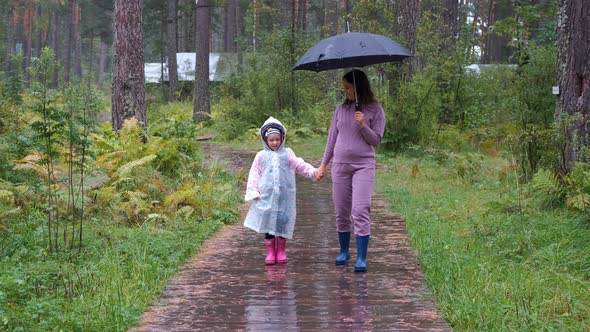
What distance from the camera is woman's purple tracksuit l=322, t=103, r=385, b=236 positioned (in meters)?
7.60

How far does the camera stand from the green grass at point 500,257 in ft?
19.2

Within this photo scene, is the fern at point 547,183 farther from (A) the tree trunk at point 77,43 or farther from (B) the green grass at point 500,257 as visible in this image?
(A) the tree trunk at point 77,43

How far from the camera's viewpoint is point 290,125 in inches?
971

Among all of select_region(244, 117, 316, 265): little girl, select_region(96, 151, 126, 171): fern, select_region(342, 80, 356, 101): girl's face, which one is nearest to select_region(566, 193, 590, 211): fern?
select_region(342, 80, 356, 101): girl's face

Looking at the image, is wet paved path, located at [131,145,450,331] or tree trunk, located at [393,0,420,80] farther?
tree trunk, located at [393,0,420,80]

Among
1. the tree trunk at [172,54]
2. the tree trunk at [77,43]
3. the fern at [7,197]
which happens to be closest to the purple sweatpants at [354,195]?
the fern at [7,197]

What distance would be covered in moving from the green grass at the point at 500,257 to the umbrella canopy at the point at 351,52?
212 centimetres

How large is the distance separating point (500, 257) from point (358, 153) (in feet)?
5.88

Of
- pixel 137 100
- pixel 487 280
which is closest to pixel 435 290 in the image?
pixel 487 280

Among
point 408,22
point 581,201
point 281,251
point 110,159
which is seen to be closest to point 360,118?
point 281,251

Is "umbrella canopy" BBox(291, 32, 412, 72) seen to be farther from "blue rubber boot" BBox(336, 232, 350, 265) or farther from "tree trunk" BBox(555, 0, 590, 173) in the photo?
"tree trunk" BBox(555, 0, 590, 173)

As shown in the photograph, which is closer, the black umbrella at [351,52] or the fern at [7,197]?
the black umbrella at [351,52]

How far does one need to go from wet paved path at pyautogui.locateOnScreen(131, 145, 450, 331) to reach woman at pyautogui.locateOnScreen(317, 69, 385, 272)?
518mm

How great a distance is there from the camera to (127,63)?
14797mm
